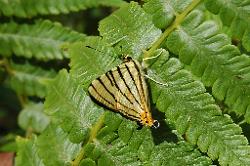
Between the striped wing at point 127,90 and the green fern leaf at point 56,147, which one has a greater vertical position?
the striped wing at point 127,90

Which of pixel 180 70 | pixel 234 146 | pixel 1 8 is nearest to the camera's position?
pixel 234 146

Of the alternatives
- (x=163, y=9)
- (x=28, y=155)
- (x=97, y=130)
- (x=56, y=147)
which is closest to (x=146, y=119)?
(x=97, y=130)

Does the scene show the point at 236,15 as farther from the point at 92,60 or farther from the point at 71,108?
the point at 71,108

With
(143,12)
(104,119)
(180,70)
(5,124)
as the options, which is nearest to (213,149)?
(180,70)

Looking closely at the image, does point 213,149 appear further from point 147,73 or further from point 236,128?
point 147,73

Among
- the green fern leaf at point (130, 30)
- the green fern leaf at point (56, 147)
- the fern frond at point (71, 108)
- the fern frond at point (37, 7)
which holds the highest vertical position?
the fern frond at point (37, 7)

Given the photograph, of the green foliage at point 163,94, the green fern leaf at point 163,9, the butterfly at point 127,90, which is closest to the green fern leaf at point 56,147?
the green foliage at point 163,94

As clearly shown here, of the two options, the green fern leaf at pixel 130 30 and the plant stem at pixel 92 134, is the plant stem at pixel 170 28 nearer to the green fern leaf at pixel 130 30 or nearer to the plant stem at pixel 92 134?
the green fern leaf at pixel 130 30
